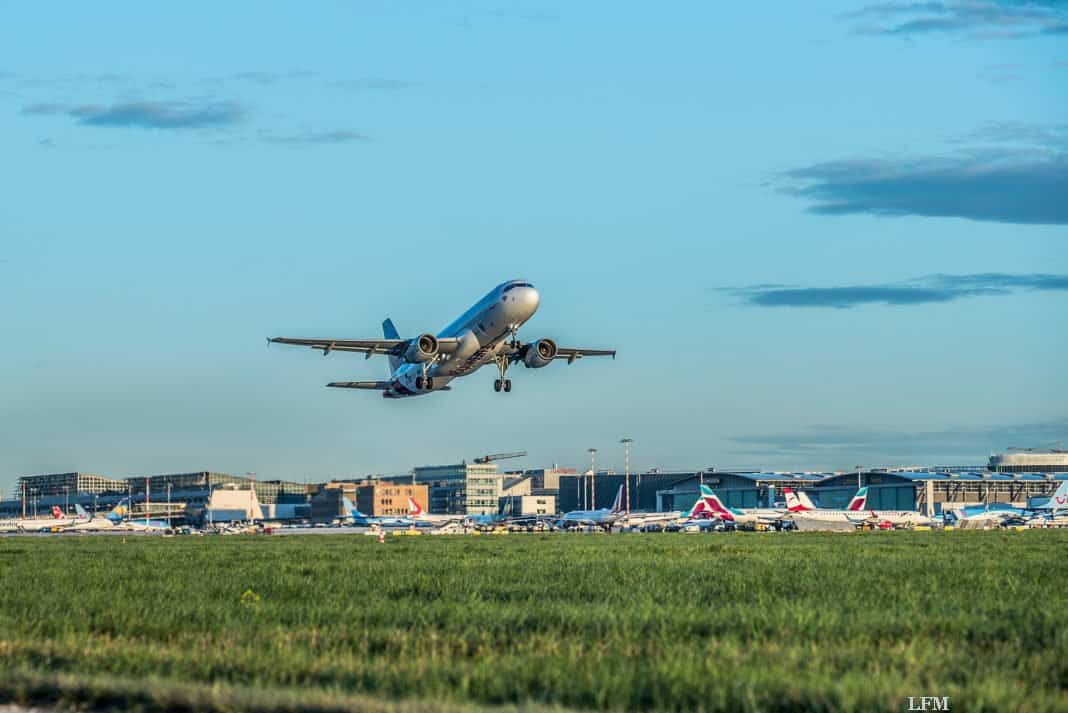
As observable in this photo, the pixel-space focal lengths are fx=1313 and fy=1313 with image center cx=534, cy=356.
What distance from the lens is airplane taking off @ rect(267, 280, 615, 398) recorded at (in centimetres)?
6675

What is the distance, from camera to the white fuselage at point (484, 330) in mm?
66375

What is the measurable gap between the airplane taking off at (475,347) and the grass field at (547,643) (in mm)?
35665

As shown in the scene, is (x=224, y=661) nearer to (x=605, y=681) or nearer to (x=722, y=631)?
(x=605, y=681)

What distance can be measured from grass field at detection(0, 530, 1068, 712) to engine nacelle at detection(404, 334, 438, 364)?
39.2 meters

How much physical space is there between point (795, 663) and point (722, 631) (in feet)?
11.9

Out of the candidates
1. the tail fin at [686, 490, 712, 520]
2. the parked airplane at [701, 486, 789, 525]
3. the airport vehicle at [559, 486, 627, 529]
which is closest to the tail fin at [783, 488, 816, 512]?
the parked airplane at [701, 486, 789, 525]

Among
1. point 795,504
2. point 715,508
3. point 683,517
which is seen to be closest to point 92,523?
point 683,517

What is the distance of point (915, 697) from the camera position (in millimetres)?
13508

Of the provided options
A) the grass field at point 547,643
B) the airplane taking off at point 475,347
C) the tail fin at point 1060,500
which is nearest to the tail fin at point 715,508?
the tail fin at point 1060,500

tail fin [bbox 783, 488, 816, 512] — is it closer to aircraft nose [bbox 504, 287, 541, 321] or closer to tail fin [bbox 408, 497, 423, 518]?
tail fin [bbox 408, 497, 423, 518]

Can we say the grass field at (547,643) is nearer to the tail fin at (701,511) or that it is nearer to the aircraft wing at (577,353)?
the aircraft wing at (577,353)

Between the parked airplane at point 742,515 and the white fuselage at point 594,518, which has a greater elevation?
the parked airplane at point 742,515

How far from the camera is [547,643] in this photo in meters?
18.2

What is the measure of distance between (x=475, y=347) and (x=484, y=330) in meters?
1.98
